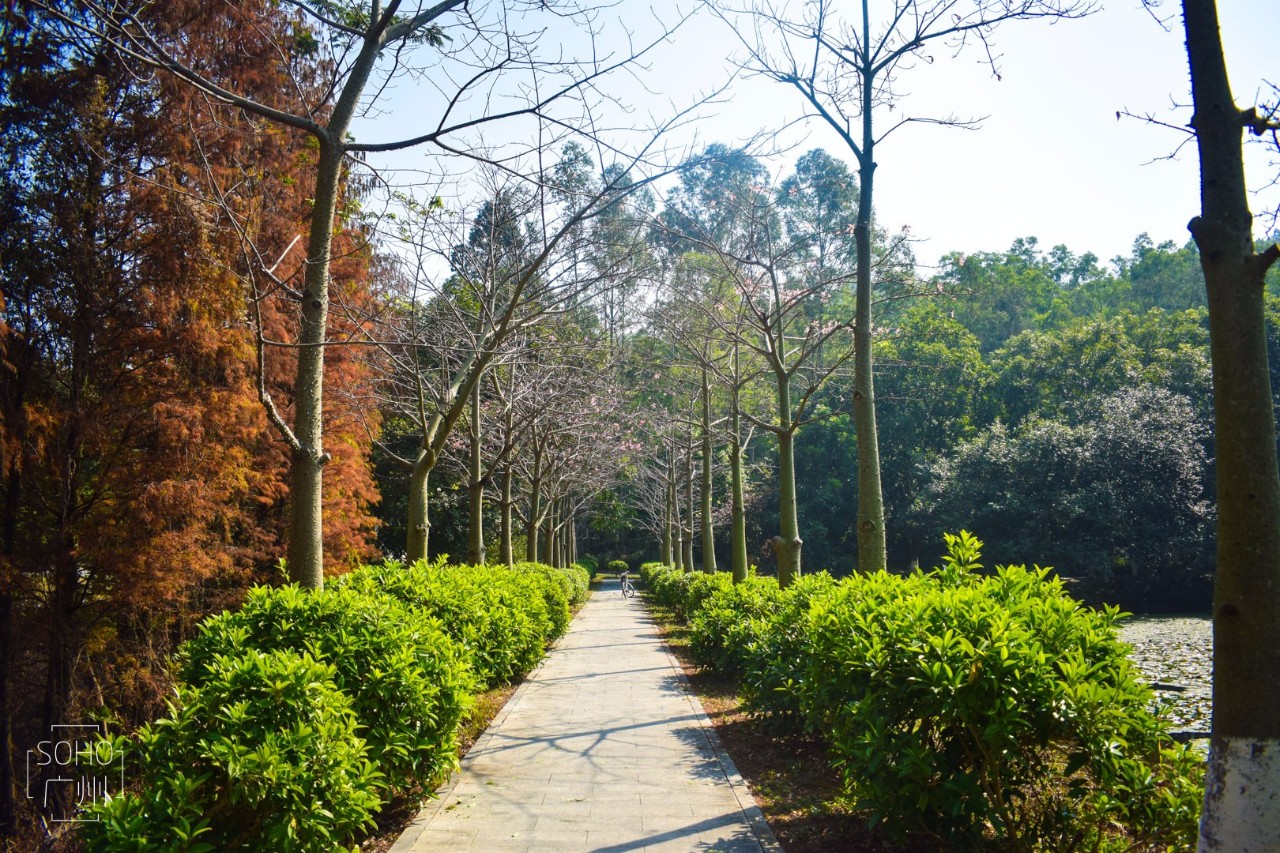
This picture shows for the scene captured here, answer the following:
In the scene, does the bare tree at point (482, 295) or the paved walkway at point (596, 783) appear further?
the bare tree at point (482, 295)

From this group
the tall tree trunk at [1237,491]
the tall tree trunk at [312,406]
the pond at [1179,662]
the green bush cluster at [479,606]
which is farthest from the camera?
the pond at [1179,662]

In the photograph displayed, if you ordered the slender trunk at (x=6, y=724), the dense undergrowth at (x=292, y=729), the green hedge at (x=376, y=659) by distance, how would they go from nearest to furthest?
the dense undergrowth at (x=292, y=729) < the green hedge at (x=376, y=659) < the slender trunk at (x=6, y=724)

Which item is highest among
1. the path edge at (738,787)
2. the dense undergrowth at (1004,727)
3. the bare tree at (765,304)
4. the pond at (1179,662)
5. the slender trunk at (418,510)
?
the bare tree at (765,304)

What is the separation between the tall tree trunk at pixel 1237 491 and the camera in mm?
2785

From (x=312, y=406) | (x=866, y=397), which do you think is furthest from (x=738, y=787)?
(x=312, y=406)

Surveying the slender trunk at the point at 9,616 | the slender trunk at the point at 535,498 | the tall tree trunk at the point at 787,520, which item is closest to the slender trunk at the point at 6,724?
the slender trunk at the point at 9,616

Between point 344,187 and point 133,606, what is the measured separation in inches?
236

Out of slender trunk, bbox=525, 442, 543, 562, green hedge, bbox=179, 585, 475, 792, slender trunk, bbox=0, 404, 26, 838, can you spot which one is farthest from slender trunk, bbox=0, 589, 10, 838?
slender trunk, bbox=525, 442, 543, 562

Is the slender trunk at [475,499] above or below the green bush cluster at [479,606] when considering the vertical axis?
above

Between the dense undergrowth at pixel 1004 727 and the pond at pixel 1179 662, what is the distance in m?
0.34

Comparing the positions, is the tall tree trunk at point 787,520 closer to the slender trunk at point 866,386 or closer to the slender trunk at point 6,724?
the slender trunk at point 866,386

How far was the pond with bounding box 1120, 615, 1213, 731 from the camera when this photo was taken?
8.39m

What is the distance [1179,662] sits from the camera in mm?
12539

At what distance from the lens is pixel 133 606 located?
1034 centimetres
